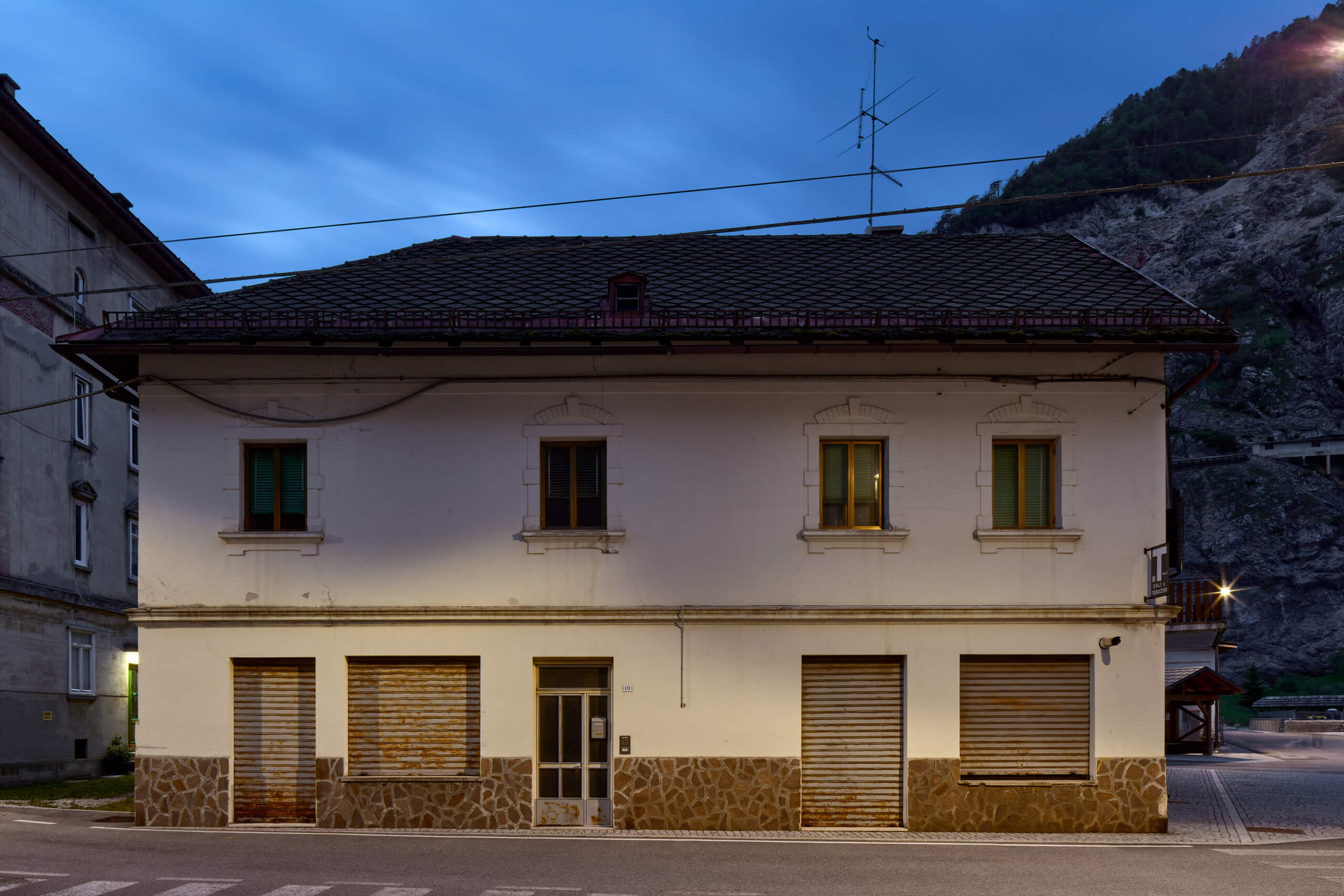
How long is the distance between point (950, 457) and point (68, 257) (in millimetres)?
24034

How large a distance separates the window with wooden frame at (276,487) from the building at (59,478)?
36.0 feet

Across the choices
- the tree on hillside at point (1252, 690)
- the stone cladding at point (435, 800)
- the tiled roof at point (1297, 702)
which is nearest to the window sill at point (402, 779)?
the stone cladding at point (435, 800)

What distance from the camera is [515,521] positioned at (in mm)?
16438

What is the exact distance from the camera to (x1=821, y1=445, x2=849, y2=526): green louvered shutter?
54.3ft

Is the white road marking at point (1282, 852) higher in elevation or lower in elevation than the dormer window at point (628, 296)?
lower

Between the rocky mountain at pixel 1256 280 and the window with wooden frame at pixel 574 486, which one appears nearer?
the window with wooden frame at pixel 574 486

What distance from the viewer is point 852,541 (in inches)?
640

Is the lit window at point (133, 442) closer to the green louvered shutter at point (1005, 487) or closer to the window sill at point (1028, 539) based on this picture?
the green louvered shutter at point (1005, 487)

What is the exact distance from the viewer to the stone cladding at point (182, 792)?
1611cm

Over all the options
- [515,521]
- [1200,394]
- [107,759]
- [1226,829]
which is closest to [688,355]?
[515,521]

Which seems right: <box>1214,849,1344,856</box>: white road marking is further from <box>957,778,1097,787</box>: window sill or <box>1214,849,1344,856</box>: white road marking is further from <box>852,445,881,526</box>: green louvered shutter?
<box>852,445,881,526</box>: green louvered shutter

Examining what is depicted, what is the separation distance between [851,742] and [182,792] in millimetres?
9066

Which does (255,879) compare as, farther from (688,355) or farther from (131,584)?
(131,584)

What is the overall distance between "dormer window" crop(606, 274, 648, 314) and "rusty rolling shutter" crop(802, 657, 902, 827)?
555cm
